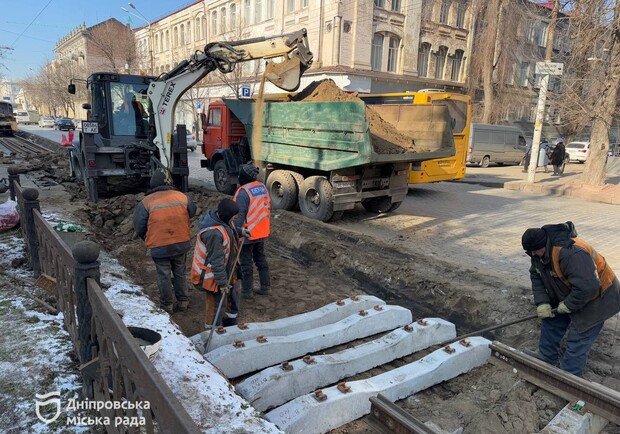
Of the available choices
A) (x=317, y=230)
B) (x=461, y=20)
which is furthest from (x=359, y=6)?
(x=317, y=230)

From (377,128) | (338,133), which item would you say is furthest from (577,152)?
(338,133)

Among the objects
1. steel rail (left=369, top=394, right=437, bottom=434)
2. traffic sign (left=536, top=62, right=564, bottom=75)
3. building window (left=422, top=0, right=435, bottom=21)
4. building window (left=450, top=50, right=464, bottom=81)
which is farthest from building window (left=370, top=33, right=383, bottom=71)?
steel rail (left=369, top=394, right=437, bottom=434)

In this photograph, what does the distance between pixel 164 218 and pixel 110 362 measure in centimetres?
250

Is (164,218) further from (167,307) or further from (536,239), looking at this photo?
(536,239)

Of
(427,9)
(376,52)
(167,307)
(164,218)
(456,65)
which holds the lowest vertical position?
(167,307)

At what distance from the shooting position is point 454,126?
11.8 metres

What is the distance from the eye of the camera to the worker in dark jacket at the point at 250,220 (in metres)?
5.17

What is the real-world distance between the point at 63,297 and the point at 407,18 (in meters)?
29.4

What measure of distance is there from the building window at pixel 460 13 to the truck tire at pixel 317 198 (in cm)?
2848

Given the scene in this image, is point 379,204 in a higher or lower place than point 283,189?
lower

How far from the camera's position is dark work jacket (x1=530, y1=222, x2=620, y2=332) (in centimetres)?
346

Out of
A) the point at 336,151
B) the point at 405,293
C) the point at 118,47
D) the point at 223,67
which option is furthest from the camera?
the point at 118,47

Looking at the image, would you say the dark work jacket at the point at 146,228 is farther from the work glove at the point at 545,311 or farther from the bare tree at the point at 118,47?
the bare tree at the point at 118,47

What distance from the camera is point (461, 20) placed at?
32000 mm
